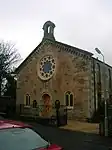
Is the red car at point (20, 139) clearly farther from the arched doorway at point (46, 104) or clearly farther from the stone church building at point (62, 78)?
the arched doorway at point (46, 104)

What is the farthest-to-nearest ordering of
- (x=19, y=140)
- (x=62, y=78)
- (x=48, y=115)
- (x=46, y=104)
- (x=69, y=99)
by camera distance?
(x=46, y=104), (x=48, y=115), (x=62, y=78), (x=69, y=99), (x=19, y=140)

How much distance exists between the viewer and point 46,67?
32.5 meters

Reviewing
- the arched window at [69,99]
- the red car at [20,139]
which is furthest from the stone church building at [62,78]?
the red car at [20,139]

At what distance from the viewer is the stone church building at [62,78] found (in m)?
28.3

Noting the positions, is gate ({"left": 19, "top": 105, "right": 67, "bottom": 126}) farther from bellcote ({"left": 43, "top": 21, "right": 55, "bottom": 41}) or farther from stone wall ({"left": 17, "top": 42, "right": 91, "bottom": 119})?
bellcote ({"left": 43, "top": 21, "right": 55, "bottom": 41})

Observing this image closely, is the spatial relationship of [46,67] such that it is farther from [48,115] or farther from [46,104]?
[48,115]

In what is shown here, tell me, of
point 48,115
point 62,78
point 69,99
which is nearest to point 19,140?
point 69,99

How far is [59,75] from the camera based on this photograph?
3045 cm

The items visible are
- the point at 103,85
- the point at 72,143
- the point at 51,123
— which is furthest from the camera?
the point at 103,85

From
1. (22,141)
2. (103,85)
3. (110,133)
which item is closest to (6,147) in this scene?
(22,141)

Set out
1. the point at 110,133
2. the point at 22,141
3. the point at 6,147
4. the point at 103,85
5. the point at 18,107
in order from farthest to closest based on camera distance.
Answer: the point at 18,107, the point at 103,85, the point at 110,133, the point at 22,141, the point at 6,147

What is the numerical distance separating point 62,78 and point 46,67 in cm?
315

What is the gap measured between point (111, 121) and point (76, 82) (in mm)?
10590

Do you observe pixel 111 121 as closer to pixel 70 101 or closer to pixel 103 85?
pixel 70 101
